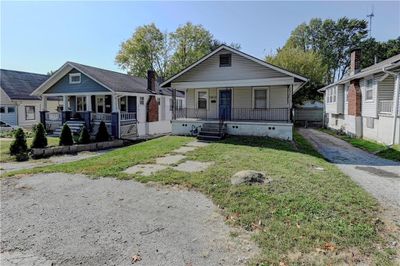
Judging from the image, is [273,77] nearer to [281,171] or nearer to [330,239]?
[281,171]

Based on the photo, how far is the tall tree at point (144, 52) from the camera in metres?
44.5

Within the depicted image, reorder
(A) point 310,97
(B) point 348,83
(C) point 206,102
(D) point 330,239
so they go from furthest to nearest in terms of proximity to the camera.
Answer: (A) point 310,97 < (B) point 348,83 < (C) point 206,102 < (D) point 330,239

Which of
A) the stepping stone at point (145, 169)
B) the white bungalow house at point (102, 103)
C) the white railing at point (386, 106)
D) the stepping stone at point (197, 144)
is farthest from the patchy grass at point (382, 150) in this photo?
the white bungalow house at point (102, 103)

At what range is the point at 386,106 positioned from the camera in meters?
14.1

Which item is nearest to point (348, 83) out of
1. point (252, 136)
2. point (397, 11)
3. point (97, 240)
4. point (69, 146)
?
point (397, 11)

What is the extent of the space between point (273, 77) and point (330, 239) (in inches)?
474

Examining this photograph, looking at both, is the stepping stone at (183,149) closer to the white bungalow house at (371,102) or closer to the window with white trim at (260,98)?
the window with white trim at (260,98)

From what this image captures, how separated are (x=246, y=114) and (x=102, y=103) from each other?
11849 millimetres

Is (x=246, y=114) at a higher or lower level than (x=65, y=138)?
higher

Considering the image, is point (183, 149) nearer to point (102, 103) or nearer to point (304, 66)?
point (102, 103)

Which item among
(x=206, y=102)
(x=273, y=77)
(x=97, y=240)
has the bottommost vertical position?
(x=97, y=240)

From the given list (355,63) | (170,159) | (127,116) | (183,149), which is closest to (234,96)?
(183,149)

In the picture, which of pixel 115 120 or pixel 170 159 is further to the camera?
pixel 115 120

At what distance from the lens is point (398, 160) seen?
10.1 metres
